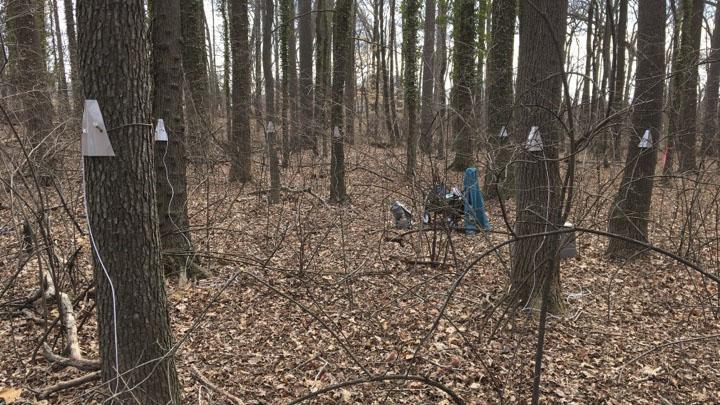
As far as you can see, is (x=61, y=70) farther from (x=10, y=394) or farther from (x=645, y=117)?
(x=645, y=117)

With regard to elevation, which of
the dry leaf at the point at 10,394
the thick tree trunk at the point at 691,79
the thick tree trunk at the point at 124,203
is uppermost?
the thick tree trunk at the point at 691,79

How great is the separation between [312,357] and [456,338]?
1253 millimetres

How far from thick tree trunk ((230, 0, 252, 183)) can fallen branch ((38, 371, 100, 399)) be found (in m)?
6.85

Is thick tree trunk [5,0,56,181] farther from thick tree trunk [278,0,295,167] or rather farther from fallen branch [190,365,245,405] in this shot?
fallen branch [190,365,245,405]

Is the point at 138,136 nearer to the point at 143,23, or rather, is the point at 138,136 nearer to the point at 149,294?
the point at 143,23

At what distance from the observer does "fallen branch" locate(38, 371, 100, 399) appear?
301 centimetres

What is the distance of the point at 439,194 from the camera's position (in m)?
5.40

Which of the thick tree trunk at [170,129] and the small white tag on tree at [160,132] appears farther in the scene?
the thick tree trunk at [170,129]

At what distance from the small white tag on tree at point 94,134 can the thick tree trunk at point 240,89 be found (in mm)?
7579

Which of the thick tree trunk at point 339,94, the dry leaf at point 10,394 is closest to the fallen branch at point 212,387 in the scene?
the dry leaf at point 10,394

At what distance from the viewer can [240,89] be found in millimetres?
10359

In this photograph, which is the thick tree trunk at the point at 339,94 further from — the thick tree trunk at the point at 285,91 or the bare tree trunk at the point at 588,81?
the bare tree trunk at the point at 588,81

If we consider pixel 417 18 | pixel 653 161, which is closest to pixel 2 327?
pixel 653 161

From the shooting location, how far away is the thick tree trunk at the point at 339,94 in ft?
27.8
